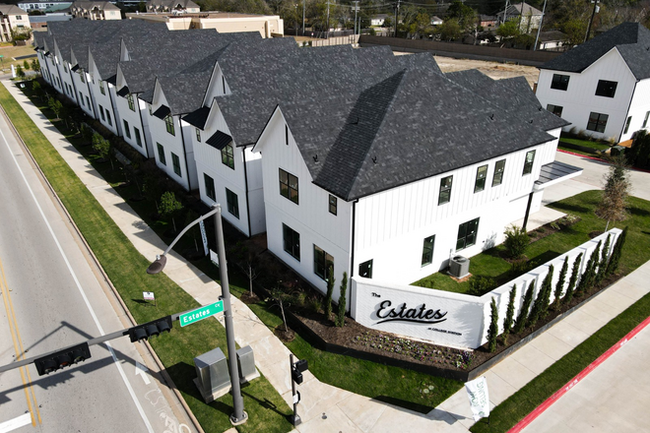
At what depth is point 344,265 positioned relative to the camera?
64.1ft

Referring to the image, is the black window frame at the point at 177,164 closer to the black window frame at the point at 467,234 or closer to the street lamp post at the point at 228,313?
the street lamp post at the point at 228,313

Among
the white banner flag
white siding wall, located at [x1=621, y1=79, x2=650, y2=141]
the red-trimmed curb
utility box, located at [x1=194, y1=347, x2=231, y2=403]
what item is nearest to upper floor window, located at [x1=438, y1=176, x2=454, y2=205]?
the white banner flag

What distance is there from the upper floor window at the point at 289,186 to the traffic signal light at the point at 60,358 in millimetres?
11485

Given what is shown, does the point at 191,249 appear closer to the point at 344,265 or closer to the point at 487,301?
the point at 344,265

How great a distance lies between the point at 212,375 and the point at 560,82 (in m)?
45.7

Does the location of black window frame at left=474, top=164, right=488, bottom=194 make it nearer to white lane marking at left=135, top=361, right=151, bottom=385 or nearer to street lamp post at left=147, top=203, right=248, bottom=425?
street lamp post at left=147, top=203, right=248, bottom=425

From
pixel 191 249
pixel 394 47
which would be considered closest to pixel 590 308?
pixel 191 249

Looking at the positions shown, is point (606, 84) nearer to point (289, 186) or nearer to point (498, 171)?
point (498, 171)

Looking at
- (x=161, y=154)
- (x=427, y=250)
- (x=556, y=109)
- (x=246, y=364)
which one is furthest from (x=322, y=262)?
(x=556, y=109)

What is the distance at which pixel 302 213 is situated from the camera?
21.2 m

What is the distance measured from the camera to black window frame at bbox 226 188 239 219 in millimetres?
27028

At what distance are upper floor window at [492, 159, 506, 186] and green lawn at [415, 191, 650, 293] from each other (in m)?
4.28

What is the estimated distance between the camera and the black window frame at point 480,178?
21913 millimetres

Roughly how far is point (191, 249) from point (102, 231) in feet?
22.4
